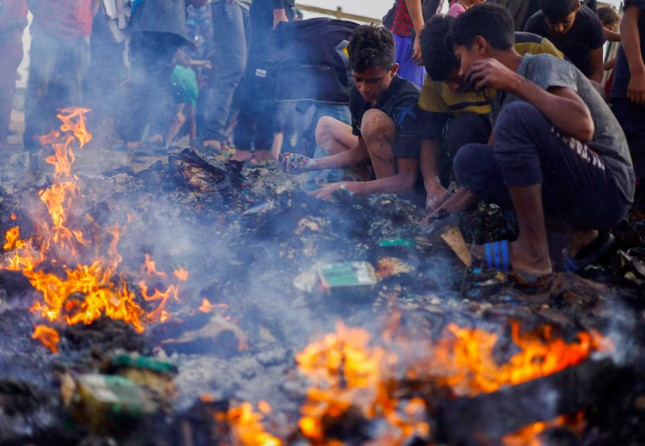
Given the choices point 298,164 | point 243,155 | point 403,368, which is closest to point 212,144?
point 243,155

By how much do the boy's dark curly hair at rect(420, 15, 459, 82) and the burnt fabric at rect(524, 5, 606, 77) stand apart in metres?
1.31

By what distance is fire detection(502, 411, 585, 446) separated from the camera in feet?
6.98

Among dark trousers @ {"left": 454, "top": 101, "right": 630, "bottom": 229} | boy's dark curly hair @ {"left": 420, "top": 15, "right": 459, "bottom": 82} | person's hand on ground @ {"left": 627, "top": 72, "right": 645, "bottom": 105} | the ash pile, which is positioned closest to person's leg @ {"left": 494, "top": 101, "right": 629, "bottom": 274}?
dark trousers @ {"left": 454, "top": 101, "right": 630, "bottom": 229}

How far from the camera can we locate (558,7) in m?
4.59

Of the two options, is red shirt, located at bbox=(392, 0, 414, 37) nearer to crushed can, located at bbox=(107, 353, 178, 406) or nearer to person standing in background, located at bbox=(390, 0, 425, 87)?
person standing in background, located at bbox=(390, 0, 425, 87)

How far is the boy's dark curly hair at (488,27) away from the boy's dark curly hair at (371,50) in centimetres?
91

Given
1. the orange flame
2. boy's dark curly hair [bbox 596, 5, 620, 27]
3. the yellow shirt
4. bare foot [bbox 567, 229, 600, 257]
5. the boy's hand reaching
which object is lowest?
the orange flame

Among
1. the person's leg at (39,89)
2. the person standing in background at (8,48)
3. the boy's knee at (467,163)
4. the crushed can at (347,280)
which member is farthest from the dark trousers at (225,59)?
the crushed can at (347,280)

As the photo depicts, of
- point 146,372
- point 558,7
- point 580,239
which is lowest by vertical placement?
point 146,372

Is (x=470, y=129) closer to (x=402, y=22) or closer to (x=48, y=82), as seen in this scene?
(x=402, y=22)

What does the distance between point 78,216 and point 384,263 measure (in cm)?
241

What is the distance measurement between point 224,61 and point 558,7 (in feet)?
16.6

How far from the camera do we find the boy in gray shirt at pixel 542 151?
3205mm

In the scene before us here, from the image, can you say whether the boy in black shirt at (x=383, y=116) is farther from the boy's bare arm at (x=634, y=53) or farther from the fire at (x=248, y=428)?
the fire at (x=248, y=428)
